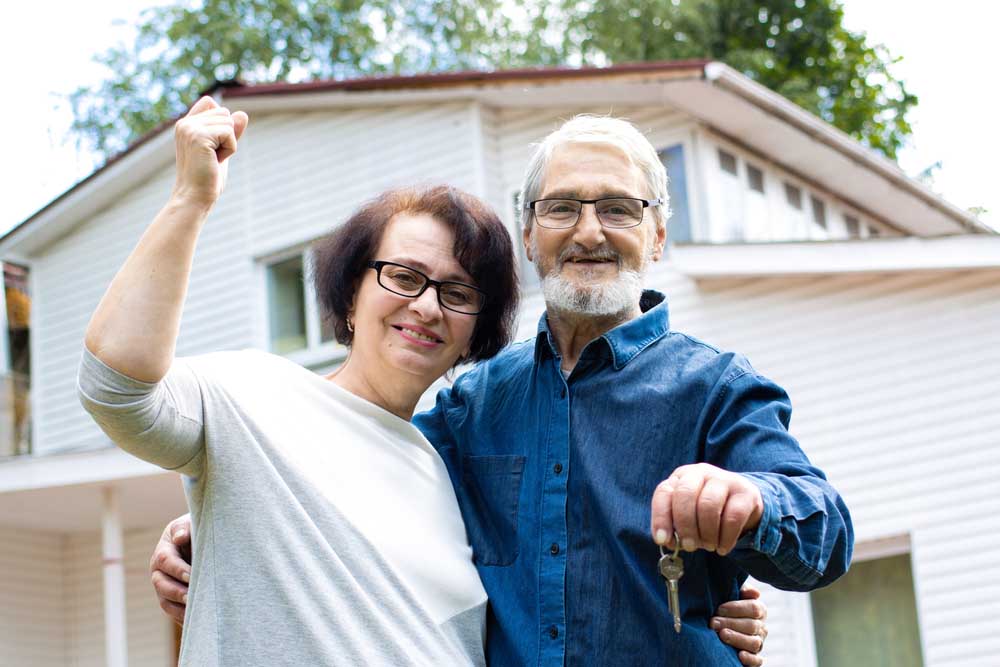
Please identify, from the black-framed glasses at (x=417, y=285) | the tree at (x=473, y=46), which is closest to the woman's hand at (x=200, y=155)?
the black-framed glasses at (x=417, y=285)

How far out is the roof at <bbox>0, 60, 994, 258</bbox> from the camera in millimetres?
12453

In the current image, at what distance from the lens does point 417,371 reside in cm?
352

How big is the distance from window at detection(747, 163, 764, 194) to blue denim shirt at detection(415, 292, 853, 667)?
10.4m

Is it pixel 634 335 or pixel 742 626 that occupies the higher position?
pixel 634 335

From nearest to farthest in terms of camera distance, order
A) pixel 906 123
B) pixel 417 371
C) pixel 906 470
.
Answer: pixel 417 371 → pixel 906 470 → pixel 906 123

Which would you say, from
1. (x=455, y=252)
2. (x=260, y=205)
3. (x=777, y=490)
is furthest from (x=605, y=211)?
(x=260, y=205)

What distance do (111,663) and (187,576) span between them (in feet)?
33.7

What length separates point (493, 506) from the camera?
11.3 feet

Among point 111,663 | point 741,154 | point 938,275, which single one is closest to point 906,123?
point 741,154

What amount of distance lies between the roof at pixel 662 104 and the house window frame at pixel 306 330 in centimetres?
167

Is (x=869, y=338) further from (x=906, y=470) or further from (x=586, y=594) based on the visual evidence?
(x=586, y=594)

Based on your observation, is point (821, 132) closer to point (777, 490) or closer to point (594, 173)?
point (594, 173)

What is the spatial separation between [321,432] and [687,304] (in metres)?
8.91

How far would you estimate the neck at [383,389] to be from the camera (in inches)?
139
